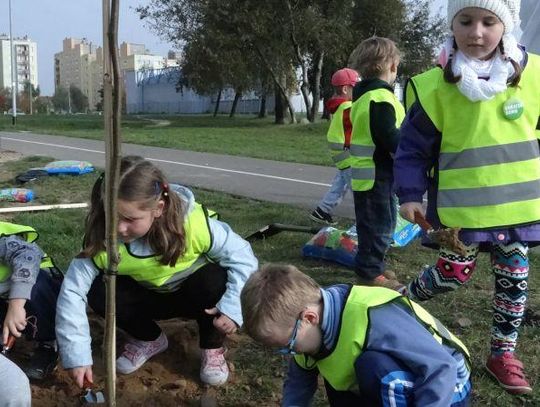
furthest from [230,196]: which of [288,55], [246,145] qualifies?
[288,55]

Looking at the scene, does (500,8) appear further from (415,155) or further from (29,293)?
(29,293)

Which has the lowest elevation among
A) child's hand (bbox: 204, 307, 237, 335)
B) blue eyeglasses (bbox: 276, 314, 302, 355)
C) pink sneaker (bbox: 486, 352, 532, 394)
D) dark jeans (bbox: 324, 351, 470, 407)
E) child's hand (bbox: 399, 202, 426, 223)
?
pink sneaker (bbox: 486, 352, 532, 394)

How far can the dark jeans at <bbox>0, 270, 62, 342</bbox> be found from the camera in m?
2.80

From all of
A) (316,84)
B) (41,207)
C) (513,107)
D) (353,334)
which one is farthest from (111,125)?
(316,84)

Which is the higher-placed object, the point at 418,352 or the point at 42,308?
the point at 418,352

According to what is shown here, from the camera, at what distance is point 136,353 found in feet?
9.76

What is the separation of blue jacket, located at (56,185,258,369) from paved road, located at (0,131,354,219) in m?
4.01

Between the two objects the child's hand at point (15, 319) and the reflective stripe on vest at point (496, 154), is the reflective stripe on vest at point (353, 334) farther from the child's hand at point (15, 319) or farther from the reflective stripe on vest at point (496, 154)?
the child's hand at point (15, 319)

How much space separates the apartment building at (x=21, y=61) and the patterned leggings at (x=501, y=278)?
90.7 m

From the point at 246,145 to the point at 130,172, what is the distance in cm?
1454

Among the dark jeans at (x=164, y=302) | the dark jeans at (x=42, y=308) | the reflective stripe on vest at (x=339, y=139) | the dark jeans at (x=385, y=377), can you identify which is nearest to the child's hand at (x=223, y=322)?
the dark jeans at (x=164, y=302)

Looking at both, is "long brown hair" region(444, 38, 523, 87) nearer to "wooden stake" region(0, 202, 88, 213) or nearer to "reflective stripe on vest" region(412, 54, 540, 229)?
"reflective stripe on vest" region(412, 54, 540, 229)

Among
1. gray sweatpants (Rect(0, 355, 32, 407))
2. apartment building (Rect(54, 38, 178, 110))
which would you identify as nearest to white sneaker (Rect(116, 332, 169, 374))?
gray sweatpants (Rect(0, 355, 32, 407))

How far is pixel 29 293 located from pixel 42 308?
0.88ft
